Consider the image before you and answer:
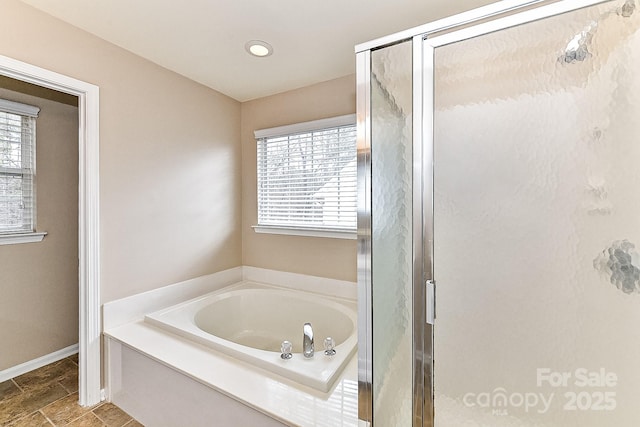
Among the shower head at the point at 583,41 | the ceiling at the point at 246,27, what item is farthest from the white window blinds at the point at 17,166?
the shower head at the point at 583,41

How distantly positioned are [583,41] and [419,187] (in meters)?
0.59

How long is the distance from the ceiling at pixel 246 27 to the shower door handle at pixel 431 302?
1403 mm

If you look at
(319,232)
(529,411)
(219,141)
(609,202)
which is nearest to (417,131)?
(609,202)

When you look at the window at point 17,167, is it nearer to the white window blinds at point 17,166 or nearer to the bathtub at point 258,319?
the white window blinds at point 17,166

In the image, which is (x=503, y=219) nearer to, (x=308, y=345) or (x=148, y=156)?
(x=308, y=345)

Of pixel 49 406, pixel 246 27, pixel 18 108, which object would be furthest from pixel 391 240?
pixel 18 108

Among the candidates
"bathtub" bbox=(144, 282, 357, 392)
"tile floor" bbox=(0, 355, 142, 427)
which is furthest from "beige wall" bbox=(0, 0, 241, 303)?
"tile floor" bbox=(0, 355, 142, 427)

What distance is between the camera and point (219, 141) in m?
2.58

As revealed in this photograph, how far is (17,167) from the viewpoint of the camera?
2.12m

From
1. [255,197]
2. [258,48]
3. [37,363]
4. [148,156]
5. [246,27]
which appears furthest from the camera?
[255,197]

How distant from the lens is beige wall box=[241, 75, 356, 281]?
2.28 m

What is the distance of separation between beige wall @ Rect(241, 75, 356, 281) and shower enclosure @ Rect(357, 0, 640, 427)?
122 cm

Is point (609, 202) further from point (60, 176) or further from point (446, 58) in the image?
point (60, 176)

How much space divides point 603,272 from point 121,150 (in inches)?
96.3
